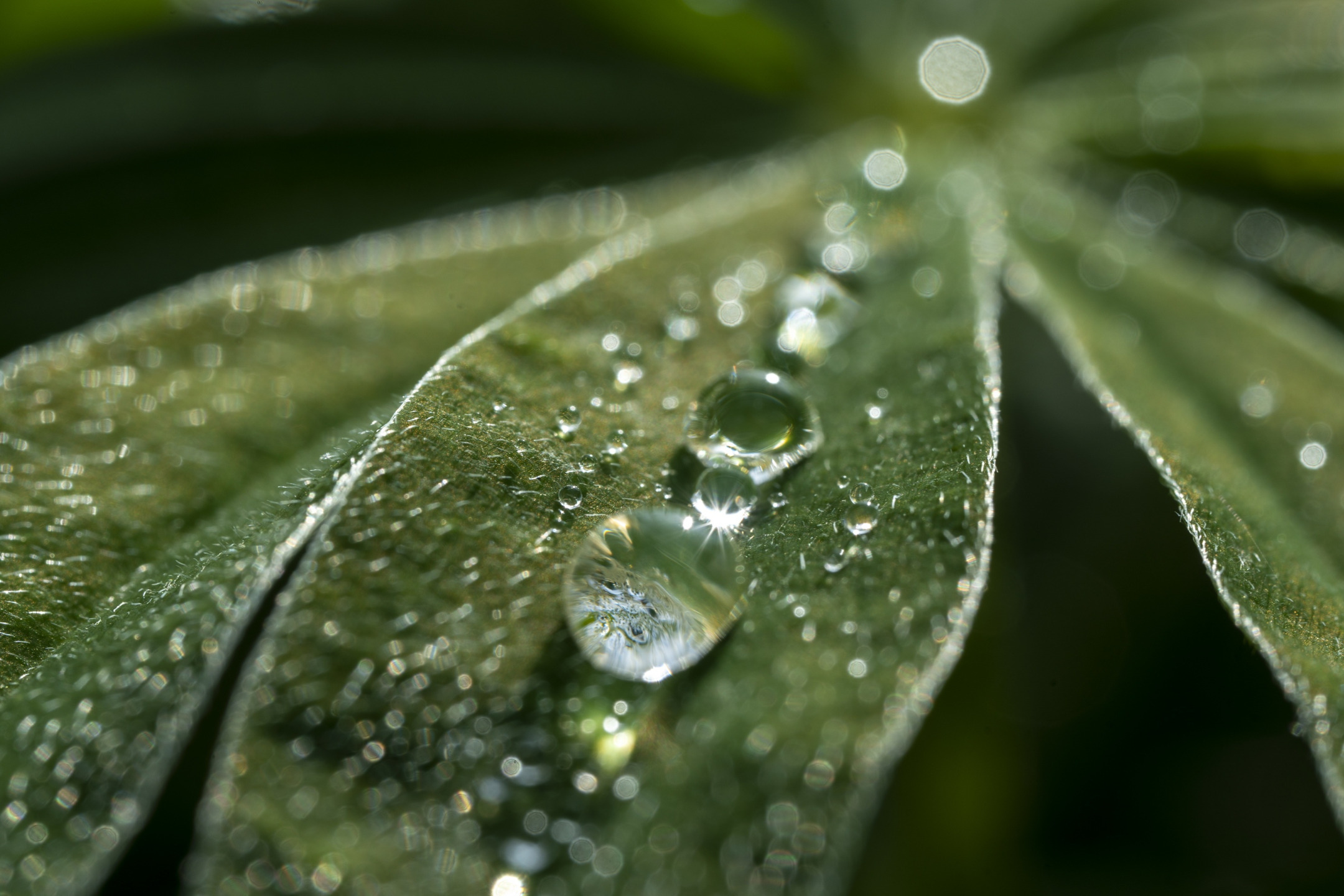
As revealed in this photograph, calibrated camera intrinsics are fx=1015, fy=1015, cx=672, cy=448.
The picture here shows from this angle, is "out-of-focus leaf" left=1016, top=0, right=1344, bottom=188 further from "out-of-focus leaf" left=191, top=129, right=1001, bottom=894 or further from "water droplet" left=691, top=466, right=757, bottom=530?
"water droplet" left=691, top=466, right=757, bottom=530

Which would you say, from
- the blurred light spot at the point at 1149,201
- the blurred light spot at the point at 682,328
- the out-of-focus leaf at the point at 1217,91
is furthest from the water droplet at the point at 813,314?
the out-of-focus leaf at the point at 1217,91

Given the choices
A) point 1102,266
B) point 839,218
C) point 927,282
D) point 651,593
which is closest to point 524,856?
point 651,593

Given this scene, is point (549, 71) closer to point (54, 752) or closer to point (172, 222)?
point (172, 222)

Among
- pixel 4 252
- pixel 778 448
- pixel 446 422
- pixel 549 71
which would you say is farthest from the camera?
pixel 549 71

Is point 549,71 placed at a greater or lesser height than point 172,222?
greater

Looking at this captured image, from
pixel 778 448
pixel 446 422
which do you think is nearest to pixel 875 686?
pixel 778 448

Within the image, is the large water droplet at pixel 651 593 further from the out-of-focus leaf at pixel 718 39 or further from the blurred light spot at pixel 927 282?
the out-of-focus leaf at pixel 718 39

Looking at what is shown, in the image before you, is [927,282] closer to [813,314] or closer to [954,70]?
[813,314]
